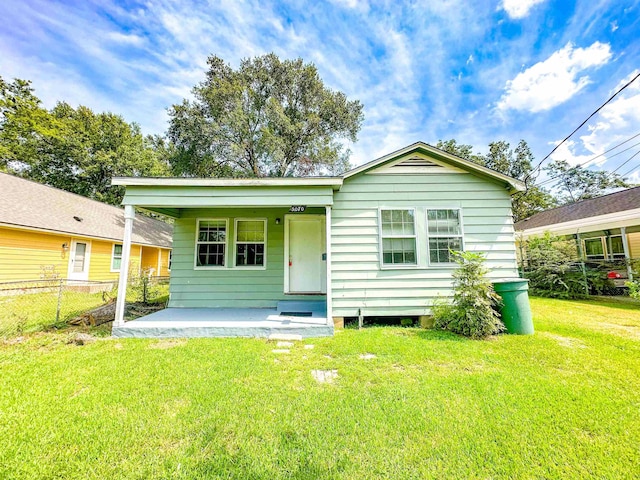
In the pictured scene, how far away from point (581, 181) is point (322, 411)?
3995cm

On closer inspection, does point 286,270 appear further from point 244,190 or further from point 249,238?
point 244,190

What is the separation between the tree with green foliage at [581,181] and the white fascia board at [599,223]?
63.8ft

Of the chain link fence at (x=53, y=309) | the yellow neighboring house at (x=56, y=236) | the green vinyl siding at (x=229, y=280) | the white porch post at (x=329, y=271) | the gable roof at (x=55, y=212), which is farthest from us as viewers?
the gable roof at (x=55, y=212)

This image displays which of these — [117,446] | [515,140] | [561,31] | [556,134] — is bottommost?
[117,446]

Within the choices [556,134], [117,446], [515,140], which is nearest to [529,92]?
[556,134]

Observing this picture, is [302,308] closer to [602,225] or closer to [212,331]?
[212,331]

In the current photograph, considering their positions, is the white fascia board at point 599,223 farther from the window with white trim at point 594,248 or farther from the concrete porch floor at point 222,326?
the concrete porch floor at point 222,326

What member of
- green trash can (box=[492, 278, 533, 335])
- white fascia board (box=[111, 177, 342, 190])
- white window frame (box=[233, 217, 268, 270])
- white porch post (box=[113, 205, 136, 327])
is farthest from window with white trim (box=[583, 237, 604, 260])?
white porch post (box=[113, 205, 136, 327])

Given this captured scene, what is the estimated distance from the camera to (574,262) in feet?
32.0

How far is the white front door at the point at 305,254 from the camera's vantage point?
686 centimetres

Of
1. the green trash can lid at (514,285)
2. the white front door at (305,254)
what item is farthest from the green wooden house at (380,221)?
the green trash can lid at (514,285)

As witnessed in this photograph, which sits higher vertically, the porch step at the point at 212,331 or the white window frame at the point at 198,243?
the white window frame at the point at 198,243

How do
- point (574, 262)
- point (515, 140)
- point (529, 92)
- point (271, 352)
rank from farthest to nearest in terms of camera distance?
1. point (515, 140)
2. point (529, 92)
3. point (574, 262)
4. point (271, 352)

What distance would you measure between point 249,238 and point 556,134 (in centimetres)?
1598
